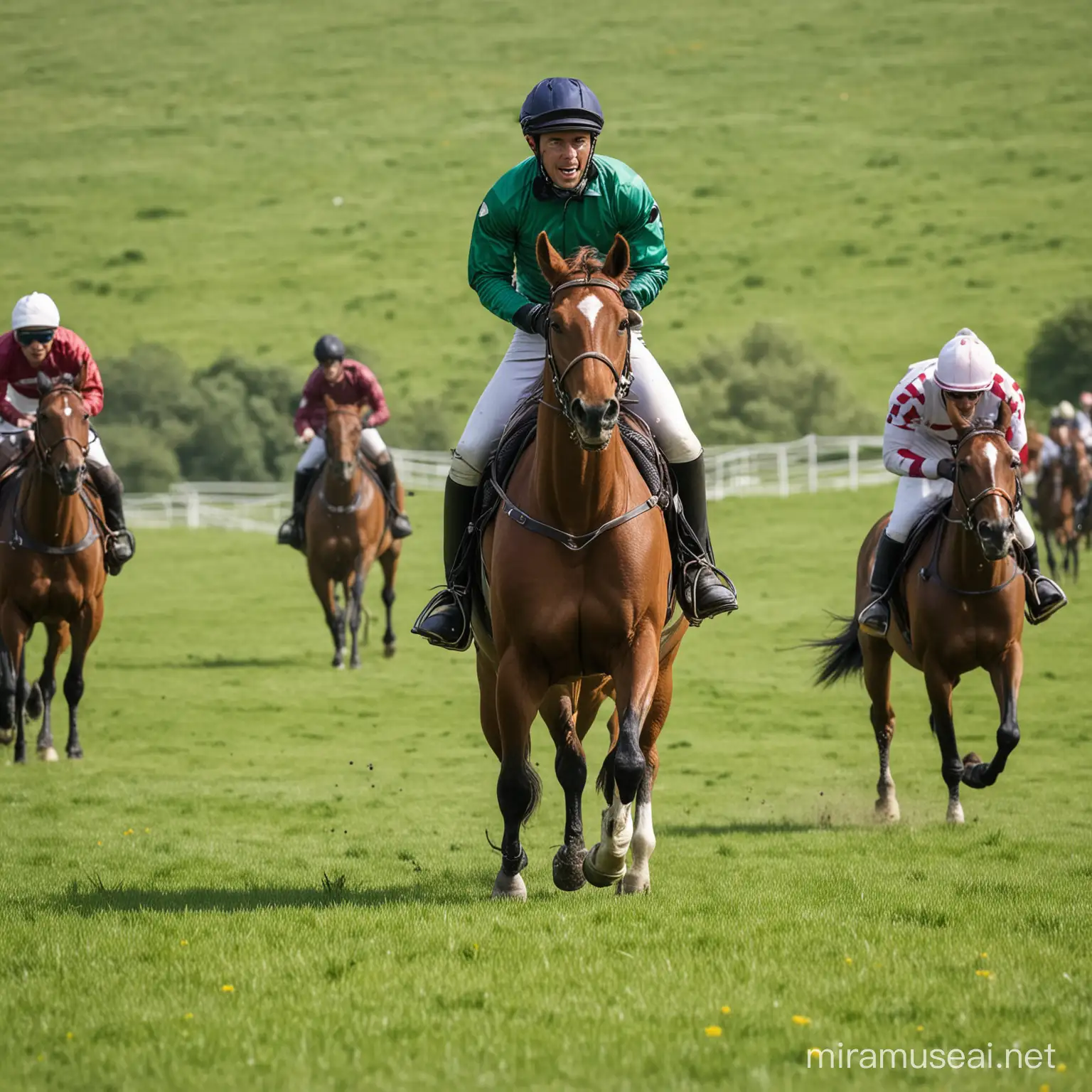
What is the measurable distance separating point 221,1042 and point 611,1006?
4.48 feet

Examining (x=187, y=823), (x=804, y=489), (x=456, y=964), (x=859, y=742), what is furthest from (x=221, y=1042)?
(x=804, y=489)

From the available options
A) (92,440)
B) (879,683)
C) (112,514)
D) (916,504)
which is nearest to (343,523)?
(112,514)

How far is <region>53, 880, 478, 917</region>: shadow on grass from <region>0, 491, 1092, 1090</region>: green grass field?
0.12ft

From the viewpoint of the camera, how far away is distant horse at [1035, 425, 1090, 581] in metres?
29.8

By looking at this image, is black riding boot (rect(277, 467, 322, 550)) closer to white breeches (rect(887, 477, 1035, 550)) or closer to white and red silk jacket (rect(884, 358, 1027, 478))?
white breeches (rect(887, 477, 1035, 550))

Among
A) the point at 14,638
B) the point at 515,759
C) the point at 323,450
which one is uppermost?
the point at 323,450

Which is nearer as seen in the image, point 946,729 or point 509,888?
point 509,888

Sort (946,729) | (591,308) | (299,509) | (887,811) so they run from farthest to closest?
1. (299,509)
2. (887,811)
3. (946,729)
4. (591,308)

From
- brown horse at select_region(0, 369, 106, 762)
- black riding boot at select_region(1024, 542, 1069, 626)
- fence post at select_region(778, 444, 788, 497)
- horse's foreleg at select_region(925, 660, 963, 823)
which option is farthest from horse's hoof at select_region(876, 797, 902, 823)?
fence post at select_region(778, 444, 788, 497)

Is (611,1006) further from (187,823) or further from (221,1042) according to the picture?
(187,823)

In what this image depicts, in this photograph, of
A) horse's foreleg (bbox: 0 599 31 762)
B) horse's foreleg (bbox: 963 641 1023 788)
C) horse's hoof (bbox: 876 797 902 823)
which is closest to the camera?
horse's foreleg (bbox: 963 641 1023 788)

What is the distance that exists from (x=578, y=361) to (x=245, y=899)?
3.45m

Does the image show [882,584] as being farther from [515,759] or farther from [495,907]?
[495,907]

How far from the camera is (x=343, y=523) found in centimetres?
2077
